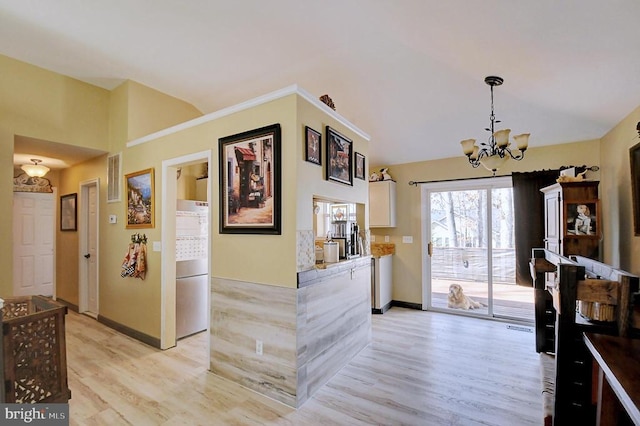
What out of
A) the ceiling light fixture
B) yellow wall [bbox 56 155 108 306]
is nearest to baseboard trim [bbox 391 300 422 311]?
yellow wall [bbox 56 155 108 306]

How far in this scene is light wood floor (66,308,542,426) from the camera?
2.19 meters

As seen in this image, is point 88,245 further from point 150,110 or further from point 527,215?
point 527,215

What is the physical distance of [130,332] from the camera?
3.75 m

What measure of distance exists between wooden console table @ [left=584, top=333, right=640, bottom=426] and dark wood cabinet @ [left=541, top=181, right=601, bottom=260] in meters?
2.09

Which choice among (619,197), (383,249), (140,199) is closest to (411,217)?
(383,249)

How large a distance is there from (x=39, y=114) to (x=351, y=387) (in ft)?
15.1

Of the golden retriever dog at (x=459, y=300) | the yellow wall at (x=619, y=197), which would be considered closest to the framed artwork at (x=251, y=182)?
the yellow wall at (x=619, y=197)

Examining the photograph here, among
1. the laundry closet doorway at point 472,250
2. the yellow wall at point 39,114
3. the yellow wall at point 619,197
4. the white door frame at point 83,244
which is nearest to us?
the yellow wall at point 619,197

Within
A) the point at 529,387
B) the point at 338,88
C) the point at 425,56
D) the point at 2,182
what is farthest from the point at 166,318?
the point at 425,56

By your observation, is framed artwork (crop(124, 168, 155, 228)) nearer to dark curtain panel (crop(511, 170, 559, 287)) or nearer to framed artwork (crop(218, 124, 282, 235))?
framed artwork (crop(218, 124, 282, 235))

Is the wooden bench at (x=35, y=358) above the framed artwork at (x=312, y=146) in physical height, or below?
below

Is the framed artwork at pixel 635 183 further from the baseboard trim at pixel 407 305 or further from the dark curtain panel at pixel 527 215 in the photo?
the baseboard trim at pixel 407 305

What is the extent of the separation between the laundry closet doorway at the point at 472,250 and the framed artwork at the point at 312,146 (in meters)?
2.84

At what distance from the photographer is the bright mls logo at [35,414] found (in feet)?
5.41
